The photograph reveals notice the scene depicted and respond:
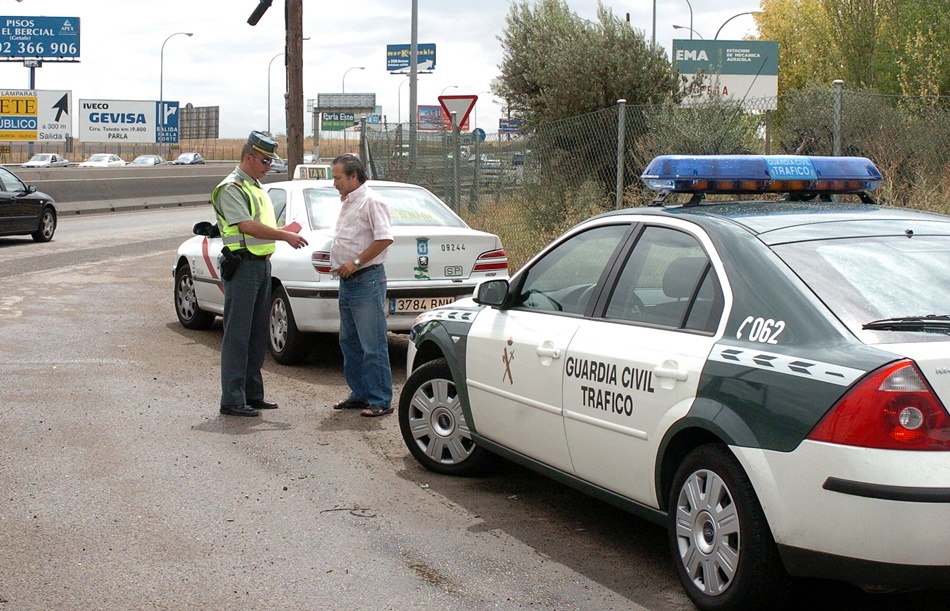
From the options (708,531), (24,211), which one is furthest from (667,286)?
(24,211)

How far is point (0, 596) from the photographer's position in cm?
445

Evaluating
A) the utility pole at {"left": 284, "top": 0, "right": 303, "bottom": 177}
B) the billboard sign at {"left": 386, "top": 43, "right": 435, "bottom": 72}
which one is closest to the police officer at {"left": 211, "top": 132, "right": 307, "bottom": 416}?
the utility pole at {"left": 284, "top": 0, "right": 303, "bottom": 177}

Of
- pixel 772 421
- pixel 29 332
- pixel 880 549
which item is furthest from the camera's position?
pixel 29 332

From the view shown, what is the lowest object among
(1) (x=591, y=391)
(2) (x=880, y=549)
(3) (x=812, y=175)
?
(2) (x=880, y=549)

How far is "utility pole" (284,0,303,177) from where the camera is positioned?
18.5 m

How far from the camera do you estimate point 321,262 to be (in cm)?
923

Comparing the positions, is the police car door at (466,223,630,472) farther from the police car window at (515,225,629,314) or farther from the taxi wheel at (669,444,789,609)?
the taxi wheel at (669,444,789,609)

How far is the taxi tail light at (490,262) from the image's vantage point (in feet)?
31.8

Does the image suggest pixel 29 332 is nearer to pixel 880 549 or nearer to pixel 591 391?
pixel 591 391

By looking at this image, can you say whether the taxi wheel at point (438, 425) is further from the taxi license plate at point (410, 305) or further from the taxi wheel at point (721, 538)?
the taxi license plate at point (410, 305)

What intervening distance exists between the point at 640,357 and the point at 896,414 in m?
1.21

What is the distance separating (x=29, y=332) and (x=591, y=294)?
8.03 metres

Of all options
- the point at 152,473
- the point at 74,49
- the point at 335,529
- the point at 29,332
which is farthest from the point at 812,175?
the point at 74,49

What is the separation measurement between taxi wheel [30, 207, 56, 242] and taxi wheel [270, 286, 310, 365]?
14600 millimetres
